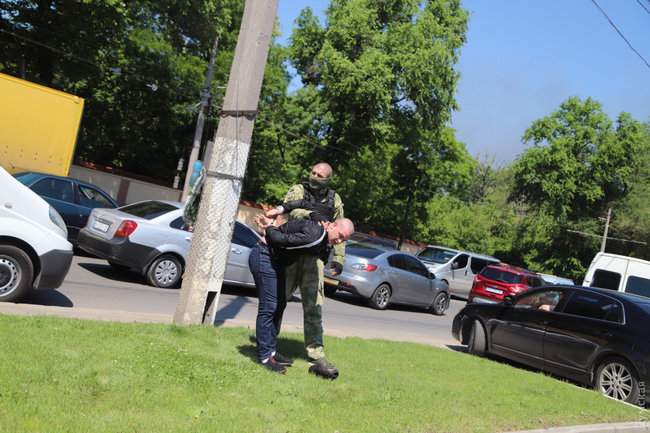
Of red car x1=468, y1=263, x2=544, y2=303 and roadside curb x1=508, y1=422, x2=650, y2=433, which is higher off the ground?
red car x1=468, y1=263, x2=544, y2=303

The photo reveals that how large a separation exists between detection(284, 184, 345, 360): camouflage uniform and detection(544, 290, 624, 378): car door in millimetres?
4362

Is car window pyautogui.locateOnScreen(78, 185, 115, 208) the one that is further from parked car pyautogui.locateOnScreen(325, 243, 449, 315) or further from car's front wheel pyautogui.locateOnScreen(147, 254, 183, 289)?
parked car pyautogui.locateOnScreen(325, 243, 449, 315)

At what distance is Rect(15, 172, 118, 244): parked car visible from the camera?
13148 mm

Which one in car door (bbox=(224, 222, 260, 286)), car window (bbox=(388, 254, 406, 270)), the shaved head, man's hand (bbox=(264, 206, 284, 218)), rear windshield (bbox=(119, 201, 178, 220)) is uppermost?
the shaved head

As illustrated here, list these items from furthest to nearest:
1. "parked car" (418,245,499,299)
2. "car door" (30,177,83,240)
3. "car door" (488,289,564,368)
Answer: "parked car" (418,245,499,299) → "car door" (30,177,83,240) → "car door" (488,289,564,368)

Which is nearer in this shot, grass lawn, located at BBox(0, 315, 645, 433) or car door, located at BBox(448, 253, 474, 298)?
grass lawn, located at BBox(0, 315, 645, 433)

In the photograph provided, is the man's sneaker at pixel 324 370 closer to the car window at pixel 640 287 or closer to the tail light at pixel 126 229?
the tail light at pixel 126 229

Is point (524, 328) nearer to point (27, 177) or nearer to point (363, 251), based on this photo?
point (363, 251)

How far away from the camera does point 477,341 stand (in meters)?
10.3

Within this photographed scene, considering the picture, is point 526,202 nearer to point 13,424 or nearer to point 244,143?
point 244,143

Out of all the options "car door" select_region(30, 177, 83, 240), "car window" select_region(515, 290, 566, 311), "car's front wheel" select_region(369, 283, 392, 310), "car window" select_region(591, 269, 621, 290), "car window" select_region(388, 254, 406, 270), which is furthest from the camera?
"car window" select_region(591, 269, 621, 290)

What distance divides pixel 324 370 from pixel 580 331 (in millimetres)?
4553

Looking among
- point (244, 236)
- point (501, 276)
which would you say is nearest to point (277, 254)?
point (244, 236)

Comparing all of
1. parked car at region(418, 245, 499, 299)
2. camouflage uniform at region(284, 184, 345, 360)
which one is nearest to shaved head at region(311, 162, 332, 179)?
camouflage uniform at region(284, 184, 345, 360)
